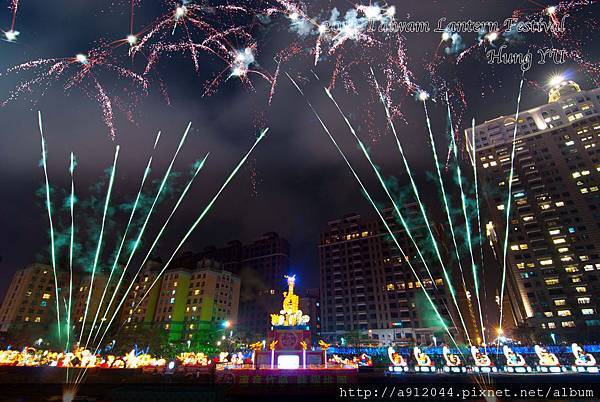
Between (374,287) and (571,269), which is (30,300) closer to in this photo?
(374,287)

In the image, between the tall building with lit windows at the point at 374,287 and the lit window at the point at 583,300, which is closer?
the lit window at the point at 583,300

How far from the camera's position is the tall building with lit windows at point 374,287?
89.1 meters

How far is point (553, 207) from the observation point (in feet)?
267

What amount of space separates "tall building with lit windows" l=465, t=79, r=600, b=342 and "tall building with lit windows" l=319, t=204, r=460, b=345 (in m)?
22.4

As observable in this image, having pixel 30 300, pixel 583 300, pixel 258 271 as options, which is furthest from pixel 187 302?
pixel 583 300

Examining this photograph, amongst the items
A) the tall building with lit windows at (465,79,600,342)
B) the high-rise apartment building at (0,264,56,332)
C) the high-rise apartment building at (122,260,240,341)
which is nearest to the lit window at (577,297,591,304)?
the tall building with lit windows at (465,79,600,342)

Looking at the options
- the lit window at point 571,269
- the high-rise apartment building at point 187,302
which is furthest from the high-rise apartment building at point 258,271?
the lit window at point 571,269

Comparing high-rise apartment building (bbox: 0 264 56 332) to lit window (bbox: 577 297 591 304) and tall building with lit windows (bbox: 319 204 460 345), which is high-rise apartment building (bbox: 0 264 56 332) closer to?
tall building with lit windows (bbox: 319 204 460 345)

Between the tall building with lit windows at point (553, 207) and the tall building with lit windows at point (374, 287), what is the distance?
22.4 meters

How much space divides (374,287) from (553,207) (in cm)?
5234

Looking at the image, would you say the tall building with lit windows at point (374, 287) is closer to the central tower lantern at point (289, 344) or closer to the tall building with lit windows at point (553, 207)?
the tall building with lit windows at point (553, 207)

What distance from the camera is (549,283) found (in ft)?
248

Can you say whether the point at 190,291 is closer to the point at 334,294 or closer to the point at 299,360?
the point at 334,294

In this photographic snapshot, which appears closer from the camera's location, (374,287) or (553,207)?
(553,207)
